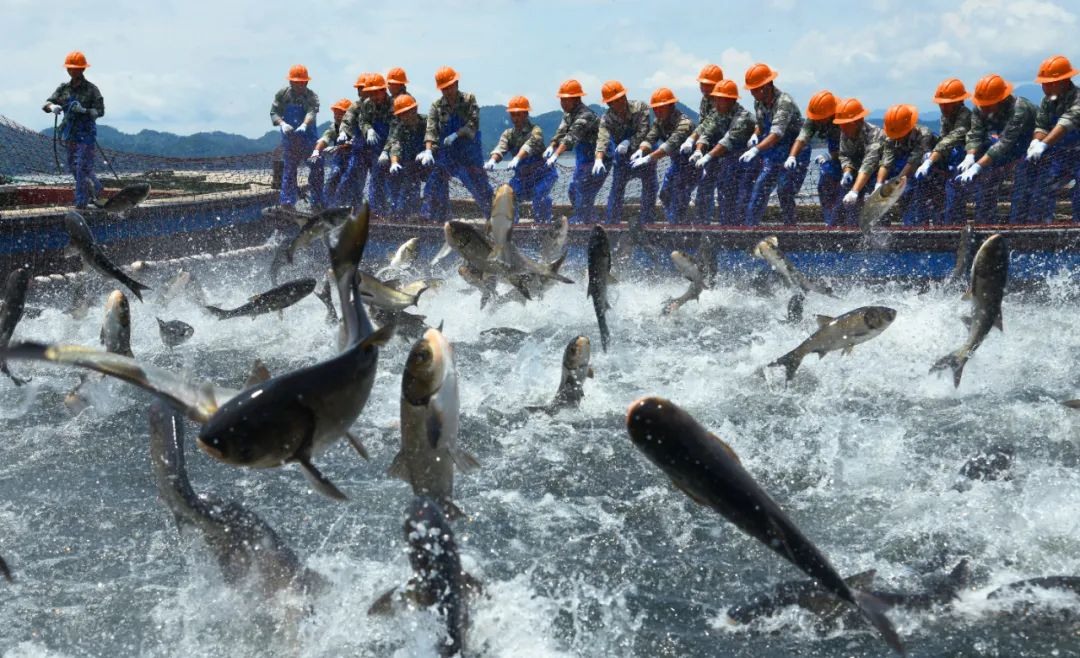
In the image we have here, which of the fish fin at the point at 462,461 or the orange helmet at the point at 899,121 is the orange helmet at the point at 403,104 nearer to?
the orange helmet at the point at 899,121

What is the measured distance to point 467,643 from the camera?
4.17 meters

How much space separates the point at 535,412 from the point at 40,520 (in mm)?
3397

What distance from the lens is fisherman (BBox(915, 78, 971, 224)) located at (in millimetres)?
11398

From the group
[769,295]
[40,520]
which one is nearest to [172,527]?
[40,520]

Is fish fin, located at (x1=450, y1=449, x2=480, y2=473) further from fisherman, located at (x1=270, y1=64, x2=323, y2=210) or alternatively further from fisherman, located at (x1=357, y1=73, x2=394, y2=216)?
fisherman, located at (x1=270, y1=64, x2=323, y2=210)

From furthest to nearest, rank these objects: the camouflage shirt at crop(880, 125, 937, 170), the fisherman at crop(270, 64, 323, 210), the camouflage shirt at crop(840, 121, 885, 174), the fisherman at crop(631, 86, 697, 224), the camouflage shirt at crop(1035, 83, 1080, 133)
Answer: the fisherman at crop(270, 64, 323, 210)
the fisherman at crop(631, 86, 697, 224)
the camouflage shirt at crop(840, 121, 885, 174)
the camouflage shirt at crop(880, 125, 937, 170)
the camouflage shirt at crop(1035, 83, 1080, 133)

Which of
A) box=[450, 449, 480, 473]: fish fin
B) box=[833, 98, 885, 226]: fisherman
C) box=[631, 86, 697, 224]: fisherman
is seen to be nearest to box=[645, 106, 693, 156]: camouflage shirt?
box=[631, 86, 697, 224]: fisherman

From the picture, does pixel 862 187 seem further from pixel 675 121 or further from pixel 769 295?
pixel 675 121

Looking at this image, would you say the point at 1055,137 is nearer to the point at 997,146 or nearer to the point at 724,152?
the point at 997,146

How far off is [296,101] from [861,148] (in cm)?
898

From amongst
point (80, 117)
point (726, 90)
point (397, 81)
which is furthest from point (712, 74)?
point (80, 117)

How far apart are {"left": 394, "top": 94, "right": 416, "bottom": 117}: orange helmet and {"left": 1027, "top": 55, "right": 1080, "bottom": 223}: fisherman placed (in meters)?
8.11

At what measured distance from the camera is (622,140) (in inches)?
531

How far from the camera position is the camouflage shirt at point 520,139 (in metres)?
13.7
